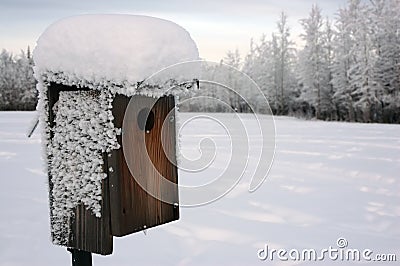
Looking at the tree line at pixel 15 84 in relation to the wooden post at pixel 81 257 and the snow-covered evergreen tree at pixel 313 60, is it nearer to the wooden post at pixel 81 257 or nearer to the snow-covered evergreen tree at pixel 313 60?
the snow-covered evergreen tree at pixel 313 60

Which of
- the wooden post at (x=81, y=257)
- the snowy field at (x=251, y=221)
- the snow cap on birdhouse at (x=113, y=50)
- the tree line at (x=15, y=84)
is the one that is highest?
the tree line at (x=15, y=84)

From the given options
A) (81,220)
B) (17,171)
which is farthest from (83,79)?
(17,171)

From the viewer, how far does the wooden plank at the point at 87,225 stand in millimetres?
1424

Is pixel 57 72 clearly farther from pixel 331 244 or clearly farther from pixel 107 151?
pixel 331 244

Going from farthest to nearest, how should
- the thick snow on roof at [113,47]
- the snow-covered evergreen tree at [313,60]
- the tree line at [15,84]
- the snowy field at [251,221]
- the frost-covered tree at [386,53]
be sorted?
the tree line at [15,84]
the snow-covered evergreen tree at [313,60]
the frost-covered tree at [386,53]
the snowy field at [251,221]
the thick snow on roof at [113,47]

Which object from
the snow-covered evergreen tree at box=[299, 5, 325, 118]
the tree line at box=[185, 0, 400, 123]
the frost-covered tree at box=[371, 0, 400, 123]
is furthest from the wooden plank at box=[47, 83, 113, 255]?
the snow-covered evergreen tree at box=[299, 5, 325, 118]

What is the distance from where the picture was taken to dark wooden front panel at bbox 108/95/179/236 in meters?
1.41

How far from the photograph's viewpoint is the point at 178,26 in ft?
4.80

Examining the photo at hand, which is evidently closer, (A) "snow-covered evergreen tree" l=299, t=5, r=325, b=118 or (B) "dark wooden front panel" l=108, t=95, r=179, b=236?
(B) "dark wooden front panel" l=108, t=95, r=179, b=236

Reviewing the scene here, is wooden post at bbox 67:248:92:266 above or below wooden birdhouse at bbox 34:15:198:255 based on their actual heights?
below

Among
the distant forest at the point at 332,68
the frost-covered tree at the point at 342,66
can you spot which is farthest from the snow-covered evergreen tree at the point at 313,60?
the frost-covered tree at the point at 342,66

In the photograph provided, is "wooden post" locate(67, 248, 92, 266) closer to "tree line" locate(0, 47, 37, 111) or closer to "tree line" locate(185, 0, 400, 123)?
"tree line" locate(185, 0, 400, 123)

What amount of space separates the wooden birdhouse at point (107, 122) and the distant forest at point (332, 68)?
2295 centimetres

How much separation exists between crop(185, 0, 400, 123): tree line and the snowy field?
65.8 ft
